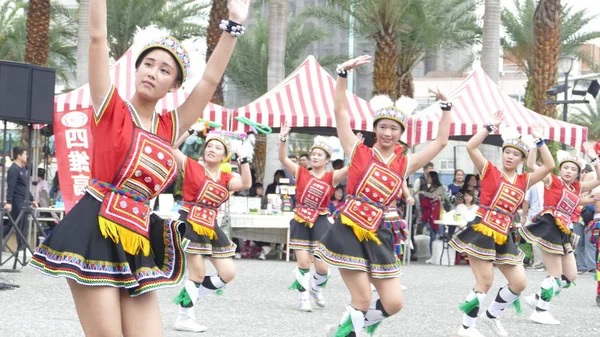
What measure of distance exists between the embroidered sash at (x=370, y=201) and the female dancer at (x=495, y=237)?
178 cm

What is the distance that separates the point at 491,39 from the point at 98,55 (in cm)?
1809

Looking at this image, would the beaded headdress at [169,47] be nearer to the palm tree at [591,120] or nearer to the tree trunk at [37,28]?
the tree trunk at [37,28]

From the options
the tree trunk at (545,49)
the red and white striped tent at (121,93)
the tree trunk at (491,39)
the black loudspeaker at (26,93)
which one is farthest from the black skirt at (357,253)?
the tree trunk at (545,49)

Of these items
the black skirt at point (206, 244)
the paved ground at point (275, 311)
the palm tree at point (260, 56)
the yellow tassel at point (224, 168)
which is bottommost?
the paved ground at point (275, 311)

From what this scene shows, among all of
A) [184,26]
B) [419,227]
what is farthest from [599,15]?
[419,227]

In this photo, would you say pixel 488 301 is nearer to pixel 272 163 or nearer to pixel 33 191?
pixel 33 191

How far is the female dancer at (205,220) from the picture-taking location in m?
8.87

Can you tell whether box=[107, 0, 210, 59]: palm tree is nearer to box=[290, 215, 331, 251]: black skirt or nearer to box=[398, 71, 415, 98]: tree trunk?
box=[398, 71, 415, 98]: tree trunk

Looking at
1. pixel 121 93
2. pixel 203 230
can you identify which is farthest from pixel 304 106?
pixel 203 230

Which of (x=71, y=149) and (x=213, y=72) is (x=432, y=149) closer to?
(x=213, y=72)

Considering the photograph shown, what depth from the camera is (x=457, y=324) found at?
1007cm

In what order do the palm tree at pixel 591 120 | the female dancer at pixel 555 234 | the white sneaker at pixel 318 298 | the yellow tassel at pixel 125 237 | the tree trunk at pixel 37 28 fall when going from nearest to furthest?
the yellow tassel at pixel 125 237, the female dancer at pixel 555 234, the white sneaker at pixel 318 298, the tree trunk at pixel 37 28, the palm tree at pixel 591 120

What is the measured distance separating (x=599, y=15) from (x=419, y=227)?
15423mm

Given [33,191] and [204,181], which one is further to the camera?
[33,191]
